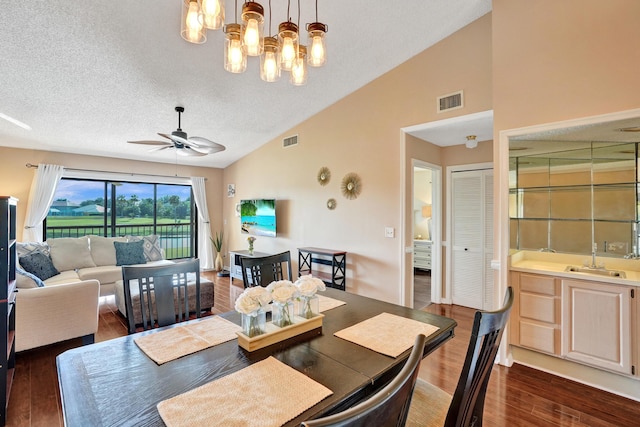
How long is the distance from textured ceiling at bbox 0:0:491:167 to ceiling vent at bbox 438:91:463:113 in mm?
656

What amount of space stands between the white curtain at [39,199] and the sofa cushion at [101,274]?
1256 mm

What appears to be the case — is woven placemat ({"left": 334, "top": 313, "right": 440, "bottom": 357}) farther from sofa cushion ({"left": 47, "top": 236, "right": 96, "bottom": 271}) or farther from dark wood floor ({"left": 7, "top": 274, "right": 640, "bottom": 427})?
sofa cushion ({"left": 47, "top": 236, "right": 96, "bottom": 271})

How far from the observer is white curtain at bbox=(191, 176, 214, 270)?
22.3 feet

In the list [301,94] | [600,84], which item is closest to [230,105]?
[301,94]

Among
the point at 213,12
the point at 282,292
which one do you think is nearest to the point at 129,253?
the point at 282,292

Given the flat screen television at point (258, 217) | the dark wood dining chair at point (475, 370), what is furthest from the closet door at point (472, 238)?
the dark wood dining chair at point (475, 370)

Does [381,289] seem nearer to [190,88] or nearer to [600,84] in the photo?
[600,84]

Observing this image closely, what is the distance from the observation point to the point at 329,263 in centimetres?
439

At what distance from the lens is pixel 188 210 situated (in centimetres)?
705

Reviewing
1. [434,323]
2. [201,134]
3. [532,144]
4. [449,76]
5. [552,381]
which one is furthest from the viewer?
[201,134]

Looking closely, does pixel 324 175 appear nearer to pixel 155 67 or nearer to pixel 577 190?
pixel 155 67

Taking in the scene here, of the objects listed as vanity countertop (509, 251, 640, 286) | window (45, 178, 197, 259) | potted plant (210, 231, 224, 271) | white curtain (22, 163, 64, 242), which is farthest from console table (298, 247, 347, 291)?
white curtain (22, 163, 64, 242)

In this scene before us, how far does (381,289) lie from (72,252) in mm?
4639

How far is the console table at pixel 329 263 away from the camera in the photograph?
13.9 feet
